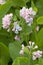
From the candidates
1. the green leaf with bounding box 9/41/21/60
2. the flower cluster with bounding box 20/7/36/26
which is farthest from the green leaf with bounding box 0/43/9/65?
the flower cluster with bounding box 20/7/36/26

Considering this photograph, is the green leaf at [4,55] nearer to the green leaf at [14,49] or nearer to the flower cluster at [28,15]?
the green leaf at [14,49]

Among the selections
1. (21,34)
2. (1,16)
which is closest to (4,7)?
(1,16)

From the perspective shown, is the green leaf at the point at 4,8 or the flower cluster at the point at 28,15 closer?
the flower cluster at the point at 28,15

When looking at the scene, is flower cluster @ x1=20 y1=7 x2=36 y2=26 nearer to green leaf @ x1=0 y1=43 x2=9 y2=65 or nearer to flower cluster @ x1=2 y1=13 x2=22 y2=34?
flower cluster @ x1=2 y1=13 x2=22 y2=34

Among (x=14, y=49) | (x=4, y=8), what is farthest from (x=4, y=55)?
(x=4, y=8)

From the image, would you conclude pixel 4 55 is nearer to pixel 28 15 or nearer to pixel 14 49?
pixel 14 49

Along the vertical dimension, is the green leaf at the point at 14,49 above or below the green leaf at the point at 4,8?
below

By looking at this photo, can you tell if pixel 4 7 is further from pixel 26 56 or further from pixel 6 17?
pixel 26 56

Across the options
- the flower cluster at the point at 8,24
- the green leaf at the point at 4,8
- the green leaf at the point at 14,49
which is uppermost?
the green leaf at the point at 4,8

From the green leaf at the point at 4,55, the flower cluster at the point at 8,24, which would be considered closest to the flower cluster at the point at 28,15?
the flower cluster at the point at 8,24
